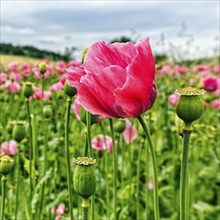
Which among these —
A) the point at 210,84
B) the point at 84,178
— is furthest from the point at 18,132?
the point at 210,84

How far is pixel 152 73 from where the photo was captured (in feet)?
1.84

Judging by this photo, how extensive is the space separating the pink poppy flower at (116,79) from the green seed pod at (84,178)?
0.08m

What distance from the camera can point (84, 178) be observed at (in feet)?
1.95

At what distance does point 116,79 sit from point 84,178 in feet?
0.48

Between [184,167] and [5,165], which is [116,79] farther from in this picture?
[5,165]

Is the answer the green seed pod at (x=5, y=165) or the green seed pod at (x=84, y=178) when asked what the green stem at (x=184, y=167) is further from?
the green seed pod at (x=5, y=165)

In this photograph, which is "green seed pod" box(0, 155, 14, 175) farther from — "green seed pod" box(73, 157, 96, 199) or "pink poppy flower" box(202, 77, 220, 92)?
"pink poppy flower" box(202, 77, 220, 92)

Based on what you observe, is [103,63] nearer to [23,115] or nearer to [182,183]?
[182,183]

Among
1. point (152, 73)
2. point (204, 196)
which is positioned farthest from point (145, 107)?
point (204, 196)

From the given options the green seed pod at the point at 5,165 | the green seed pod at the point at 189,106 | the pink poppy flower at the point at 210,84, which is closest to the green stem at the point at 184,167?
the green seed pod at the point at 189,106

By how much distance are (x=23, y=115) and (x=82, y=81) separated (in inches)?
97.2

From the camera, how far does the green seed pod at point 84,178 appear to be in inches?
23.4

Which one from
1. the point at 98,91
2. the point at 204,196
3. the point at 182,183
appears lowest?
the point at 204,196

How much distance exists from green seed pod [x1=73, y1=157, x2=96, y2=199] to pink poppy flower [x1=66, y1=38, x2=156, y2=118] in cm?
8
